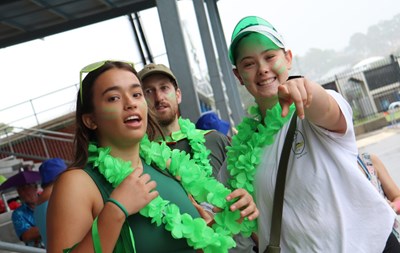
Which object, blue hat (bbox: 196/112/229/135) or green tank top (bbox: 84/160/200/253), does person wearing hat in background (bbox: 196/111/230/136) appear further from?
green tank top (bbox: 84/160/200/253)

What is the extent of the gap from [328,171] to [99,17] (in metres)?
10.7

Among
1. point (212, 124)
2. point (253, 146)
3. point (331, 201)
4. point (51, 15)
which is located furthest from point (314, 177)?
point (51, 15)

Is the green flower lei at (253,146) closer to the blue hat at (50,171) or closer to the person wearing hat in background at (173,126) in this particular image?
the person wearing hat in background at (173,126)

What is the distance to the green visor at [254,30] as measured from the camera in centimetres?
213

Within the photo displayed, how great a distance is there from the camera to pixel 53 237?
1.77 metres

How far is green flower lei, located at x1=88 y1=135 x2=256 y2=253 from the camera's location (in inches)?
75.7

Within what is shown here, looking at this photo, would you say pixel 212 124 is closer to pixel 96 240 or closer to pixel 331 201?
pixel 331 201

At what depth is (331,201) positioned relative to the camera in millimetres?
1915

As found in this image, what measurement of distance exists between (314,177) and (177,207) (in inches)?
20.6

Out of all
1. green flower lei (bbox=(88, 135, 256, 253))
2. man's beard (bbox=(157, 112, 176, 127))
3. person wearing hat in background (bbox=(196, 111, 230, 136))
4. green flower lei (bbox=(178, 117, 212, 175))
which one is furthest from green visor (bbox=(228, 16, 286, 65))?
person wearing hat in background (bbox=(196, 111, 230, 136))

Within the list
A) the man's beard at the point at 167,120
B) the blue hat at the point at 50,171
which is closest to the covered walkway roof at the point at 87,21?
the blue hat at the point at 50,171

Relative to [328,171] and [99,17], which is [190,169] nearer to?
[328,171]

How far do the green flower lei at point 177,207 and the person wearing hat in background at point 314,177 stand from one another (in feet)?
0.45

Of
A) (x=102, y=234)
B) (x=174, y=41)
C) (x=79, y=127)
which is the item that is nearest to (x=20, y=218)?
(x=174, y=41)
